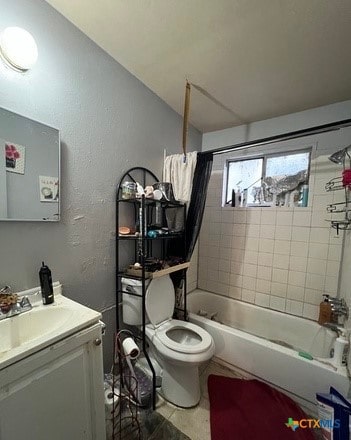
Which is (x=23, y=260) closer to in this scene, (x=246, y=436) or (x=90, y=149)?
(x=90, y=149)

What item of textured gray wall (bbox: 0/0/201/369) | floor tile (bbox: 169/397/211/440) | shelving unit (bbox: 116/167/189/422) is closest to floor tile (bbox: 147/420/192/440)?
floor tile (bbox: 169/397/211/440)

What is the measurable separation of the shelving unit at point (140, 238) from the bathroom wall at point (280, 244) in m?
0.68

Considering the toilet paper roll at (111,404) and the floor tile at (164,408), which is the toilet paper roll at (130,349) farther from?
the floor tile at (164,408)

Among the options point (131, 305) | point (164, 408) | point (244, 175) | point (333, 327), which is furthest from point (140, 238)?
point (333, 327)

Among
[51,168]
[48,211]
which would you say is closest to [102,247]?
[48,211]

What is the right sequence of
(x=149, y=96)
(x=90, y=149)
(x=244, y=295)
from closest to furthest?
(x=90, y=149) < (x=149, y=96) < (x=244, y=295)

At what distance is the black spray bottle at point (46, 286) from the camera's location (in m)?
1.04

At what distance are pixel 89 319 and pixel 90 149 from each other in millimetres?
1012

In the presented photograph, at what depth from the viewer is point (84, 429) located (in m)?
0.87

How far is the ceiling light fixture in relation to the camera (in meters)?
0.92

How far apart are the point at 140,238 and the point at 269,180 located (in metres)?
1.53

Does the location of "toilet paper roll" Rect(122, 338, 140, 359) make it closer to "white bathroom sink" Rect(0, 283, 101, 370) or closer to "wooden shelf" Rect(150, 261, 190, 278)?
"white bathroom sink" Rect(0, 283, 101, 370)

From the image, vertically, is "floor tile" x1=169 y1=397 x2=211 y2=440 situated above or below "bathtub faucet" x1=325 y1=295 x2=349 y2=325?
below

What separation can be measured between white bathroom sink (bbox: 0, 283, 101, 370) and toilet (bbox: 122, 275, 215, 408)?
0.65 m
